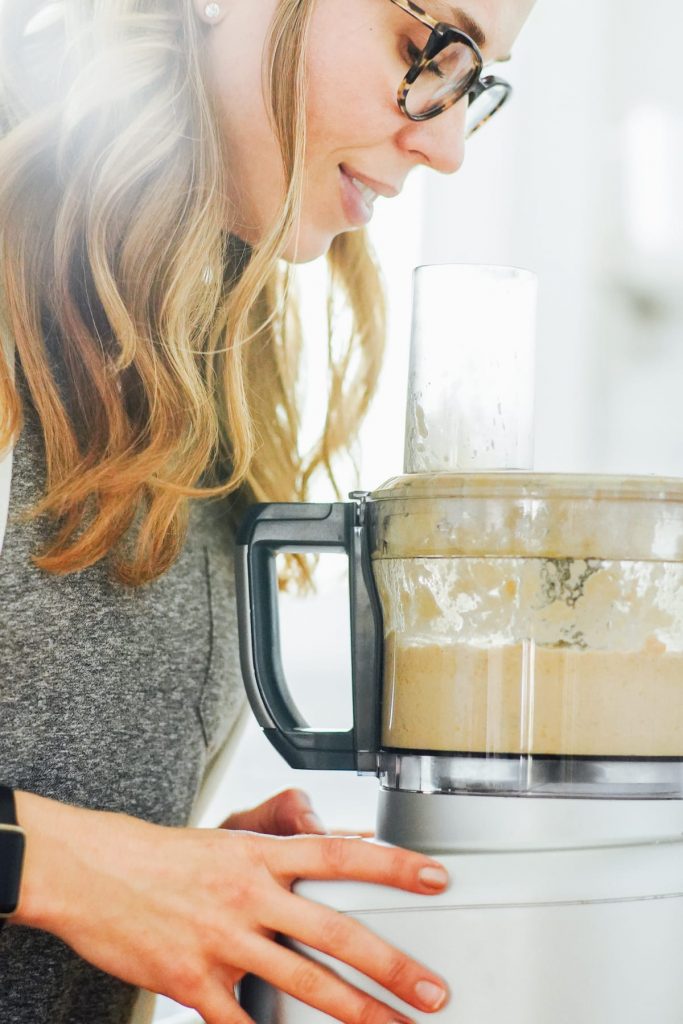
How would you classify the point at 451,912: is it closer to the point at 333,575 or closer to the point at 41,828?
the point at 41,828

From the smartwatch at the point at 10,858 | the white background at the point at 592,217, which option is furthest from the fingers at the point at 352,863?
the white background at the point at 592,217

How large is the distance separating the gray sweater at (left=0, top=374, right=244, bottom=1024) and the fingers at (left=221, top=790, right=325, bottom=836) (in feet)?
0.19

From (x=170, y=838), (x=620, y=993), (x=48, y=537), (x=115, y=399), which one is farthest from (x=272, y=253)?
(x=620, y=993)

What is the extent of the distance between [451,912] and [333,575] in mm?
614

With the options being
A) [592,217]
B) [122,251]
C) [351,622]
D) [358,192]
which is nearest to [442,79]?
[358,192]

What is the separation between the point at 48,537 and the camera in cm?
74

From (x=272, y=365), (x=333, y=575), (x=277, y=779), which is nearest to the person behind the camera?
(x=272, y=365)

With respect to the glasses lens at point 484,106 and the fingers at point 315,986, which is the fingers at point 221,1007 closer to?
the fingers at point 315,986

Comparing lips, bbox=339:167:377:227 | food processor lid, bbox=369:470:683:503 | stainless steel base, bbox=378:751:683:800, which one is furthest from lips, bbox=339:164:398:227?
stainless steel base, bbox=378:751:683:800

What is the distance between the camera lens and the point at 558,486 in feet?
1.93

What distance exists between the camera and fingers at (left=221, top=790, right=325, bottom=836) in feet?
2.78

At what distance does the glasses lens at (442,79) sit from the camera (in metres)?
0.77

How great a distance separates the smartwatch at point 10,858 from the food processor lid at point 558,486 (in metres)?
0.28

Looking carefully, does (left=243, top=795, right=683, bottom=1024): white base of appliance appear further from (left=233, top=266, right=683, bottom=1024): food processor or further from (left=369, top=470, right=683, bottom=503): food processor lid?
(left=369, top=470, right=683, bottom=503): food processor lid
